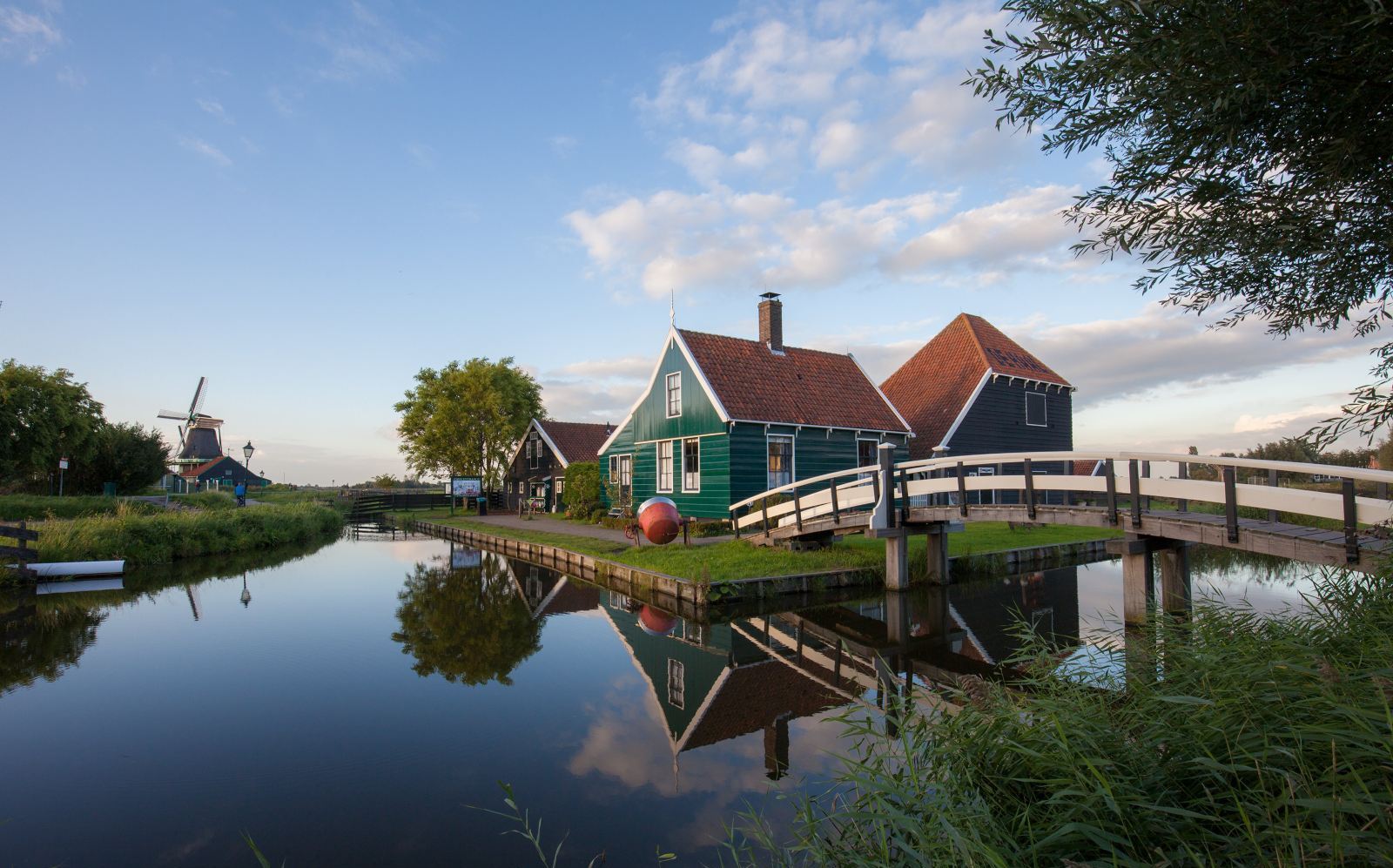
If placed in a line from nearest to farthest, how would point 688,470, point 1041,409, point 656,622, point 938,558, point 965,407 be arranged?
point 656,622, point 938,558, point 688,470, point 965,407, point 1041,409

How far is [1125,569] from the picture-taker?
30.6ft

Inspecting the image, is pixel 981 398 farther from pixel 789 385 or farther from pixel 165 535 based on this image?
pixel 165 535

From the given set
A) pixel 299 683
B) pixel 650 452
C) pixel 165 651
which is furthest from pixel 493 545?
pixel 299 683

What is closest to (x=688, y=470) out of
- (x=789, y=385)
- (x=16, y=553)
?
(x=789, y=385)

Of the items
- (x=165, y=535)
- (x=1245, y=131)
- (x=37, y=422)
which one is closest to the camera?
(x=1245, y=131)

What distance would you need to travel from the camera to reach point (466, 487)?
126 feet

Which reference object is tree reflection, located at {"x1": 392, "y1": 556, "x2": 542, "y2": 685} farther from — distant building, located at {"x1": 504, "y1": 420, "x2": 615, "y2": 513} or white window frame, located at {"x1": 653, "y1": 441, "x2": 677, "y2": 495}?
distant building, located at {"x1": 504, "y1": 420, "x2": 615, "y2": 513}

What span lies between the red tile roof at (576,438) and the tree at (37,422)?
22.9m

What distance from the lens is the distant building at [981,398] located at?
76.0 feet

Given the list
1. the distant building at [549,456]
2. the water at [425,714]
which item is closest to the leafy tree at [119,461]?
the distant building at [549,456]

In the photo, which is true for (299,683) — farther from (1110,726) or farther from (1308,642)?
(1308,642)

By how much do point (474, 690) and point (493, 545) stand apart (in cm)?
1663

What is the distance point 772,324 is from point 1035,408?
9.95 m

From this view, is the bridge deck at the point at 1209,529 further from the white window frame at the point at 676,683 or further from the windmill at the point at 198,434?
the windmill at the point at 198,434
